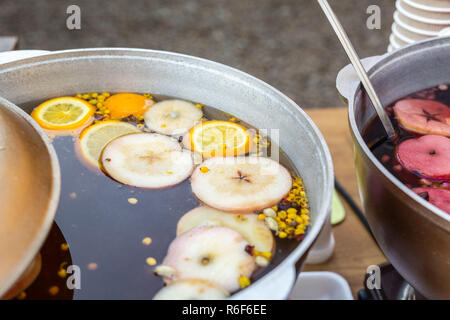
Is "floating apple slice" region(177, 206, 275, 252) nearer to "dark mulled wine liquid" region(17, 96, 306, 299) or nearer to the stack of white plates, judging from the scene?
"dark mulled wine liquid" region(17, 96, 306, 299)

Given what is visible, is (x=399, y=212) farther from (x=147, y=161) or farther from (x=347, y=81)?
(x=147, y=161)

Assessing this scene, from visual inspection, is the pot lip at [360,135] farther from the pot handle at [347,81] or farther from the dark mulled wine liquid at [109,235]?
the dark mulled wine liquid at [109,235]

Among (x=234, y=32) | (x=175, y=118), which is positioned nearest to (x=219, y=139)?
(x=175, y=118)

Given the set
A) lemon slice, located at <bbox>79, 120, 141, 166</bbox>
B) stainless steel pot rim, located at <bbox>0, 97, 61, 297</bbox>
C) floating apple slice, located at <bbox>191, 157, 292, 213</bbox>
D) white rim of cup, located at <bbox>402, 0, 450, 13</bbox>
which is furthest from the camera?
white rim of cup, located at <bbox>402, 0, 450, 13</bbox>

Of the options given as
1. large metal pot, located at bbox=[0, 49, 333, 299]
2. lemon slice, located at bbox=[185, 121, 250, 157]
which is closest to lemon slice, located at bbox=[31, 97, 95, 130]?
large metal pot, located at bbox=[0, 49, 333, 299]

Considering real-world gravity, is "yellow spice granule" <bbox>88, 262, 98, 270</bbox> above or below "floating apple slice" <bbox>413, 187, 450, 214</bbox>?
below

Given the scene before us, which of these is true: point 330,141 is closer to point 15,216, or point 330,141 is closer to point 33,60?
point 33,60
